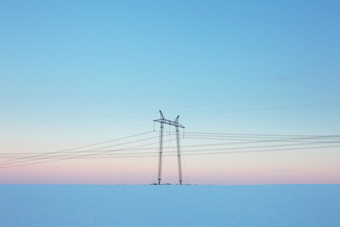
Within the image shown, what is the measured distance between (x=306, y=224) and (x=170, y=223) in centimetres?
2626

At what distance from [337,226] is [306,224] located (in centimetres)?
765

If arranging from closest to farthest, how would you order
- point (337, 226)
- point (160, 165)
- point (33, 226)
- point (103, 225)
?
1. point (337, 226)
2. point (33, 226)
3. point (103, 225)
4. point (160, 165)

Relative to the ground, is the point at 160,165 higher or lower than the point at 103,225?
higher

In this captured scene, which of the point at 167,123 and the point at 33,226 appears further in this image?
the point at 167,123

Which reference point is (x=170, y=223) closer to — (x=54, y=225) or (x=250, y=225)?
(x=250, y=225)

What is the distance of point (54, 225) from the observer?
71.2 meters

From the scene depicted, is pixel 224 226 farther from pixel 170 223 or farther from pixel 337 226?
pixel 337 226

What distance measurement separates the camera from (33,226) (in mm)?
68875

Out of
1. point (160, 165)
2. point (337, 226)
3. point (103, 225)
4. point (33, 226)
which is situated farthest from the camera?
point (160, 165)

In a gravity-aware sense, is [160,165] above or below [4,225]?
above

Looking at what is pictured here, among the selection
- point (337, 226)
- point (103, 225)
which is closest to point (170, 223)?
point (103, 225)

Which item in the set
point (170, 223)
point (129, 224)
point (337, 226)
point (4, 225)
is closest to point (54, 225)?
point (4, 225)

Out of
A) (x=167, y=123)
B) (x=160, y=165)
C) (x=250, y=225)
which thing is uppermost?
(x=167, y=123)

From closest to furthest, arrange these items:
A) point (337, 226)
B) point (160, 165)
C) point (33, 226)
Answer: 1. point (337, 226)
2. point (33, 226)
3. point (160, 165)
